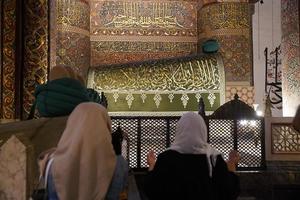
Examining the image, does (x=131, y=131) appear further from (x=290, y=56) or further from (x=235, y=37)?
(x=235, y=37)

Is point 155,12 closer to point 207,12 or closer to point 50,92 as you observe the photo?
point 207,12

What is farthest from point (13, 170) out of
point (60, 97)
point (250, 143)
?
point (250, 143)

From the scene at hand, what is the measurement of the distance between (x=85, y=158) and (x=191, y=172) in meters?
0.51

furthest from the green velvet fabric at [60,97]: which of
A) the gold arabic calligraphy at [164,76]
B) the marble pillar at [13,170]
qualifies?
the gold arabic calligraphy at [164,76]

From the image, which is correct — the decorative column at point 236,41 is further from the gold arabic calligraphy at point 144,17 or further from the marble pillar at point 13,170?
the marble pillar at point 13,170

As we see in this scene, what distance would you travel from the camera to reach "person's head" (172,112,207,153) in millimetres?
1723

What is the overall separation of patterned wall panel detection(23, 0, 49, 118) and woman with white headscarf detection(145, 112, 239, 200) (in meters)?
1.74

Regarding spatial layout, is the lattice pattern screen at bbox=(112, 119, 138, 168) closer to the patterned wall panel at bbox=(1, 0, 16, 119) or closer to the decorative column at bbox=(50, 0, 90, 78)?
the patterned wall panel at bbox=(1, 0, 16, 119)

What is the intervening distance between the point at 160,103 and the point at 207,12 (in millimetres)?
2001

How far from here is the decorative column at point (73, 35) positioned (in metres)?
6.62

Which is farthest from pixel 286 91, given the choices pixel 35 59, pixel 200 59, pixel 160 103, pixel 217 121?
pixel 35 59

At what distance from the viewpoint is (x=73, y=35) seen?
678cm

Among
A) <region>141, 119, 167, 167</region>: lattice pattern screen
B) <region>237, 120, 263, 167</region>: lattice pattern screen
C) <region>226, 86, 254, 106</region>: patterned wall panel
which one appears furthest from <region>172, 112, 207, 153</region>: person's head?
<region>226, 86, 254, 106</region>: patterned wall panel

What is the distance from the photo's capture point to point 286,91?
6023 millimetres
